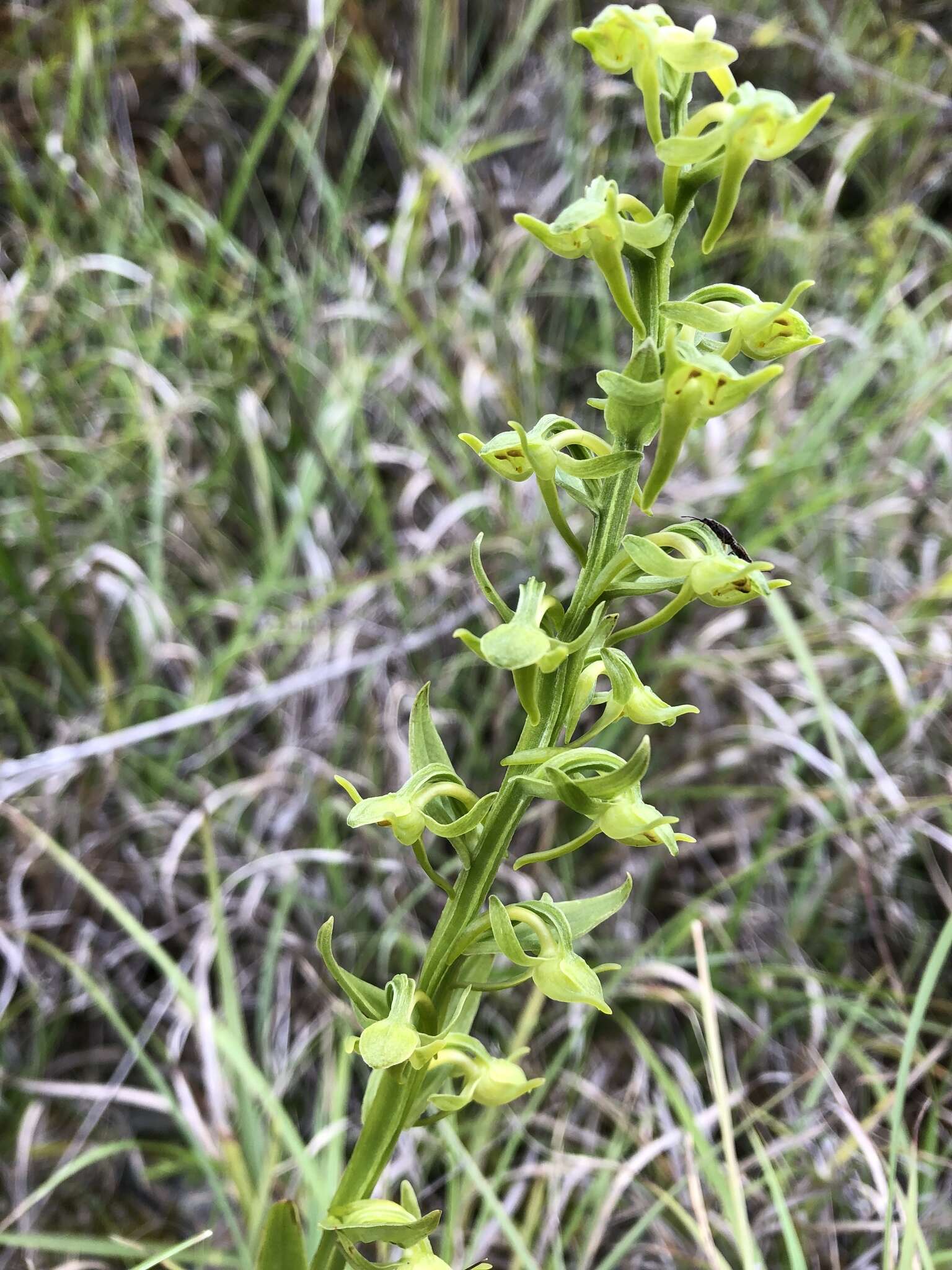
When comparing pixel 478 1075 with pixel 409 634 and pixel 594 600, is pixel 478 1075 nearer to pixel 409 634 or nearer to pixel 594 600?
pixel 594 600

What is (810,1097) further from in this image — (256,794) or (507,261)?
(507,261)

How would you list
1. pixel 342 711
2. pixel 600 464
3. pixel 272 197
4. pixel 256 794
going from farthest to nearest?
pixel 272 197 < pixel 342 711 < pixel 256 794 < pixel 600 464

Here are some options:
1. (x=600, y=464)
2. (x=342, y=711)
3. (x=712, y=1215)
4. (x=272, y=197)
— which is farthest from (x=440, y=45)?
(x=712, y=1215)

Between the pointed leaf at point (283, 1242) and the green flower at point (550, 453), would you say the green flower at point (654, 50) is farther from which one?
the pointed leaf at point (283, 1242)

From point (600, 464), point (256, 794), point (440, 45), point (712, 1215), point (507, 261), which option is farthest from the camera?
point (440, 45)

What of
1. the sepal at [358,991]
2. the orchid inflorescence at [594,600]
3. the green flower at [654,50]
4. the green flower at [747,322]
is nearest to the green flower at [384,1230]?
the orchid inflorescence at [594,600]

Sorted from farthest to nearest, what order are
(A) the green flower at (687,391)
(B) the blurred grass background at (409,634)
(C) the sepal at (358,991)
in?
(B) the blurred grass background at (409,634) → (C) the sepal at (358,991) → (A) the green flower at (687,391)

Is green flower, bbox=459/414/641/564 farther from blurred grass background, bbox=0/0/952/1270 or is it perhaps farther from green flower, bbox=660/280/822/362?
blurred grass background, bbox=0/0/952/1270

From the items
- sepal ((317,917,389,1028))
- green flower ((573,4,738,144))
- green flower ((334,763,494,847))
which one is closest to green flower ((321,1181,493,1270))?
sepal ((317,917,389,1028))
